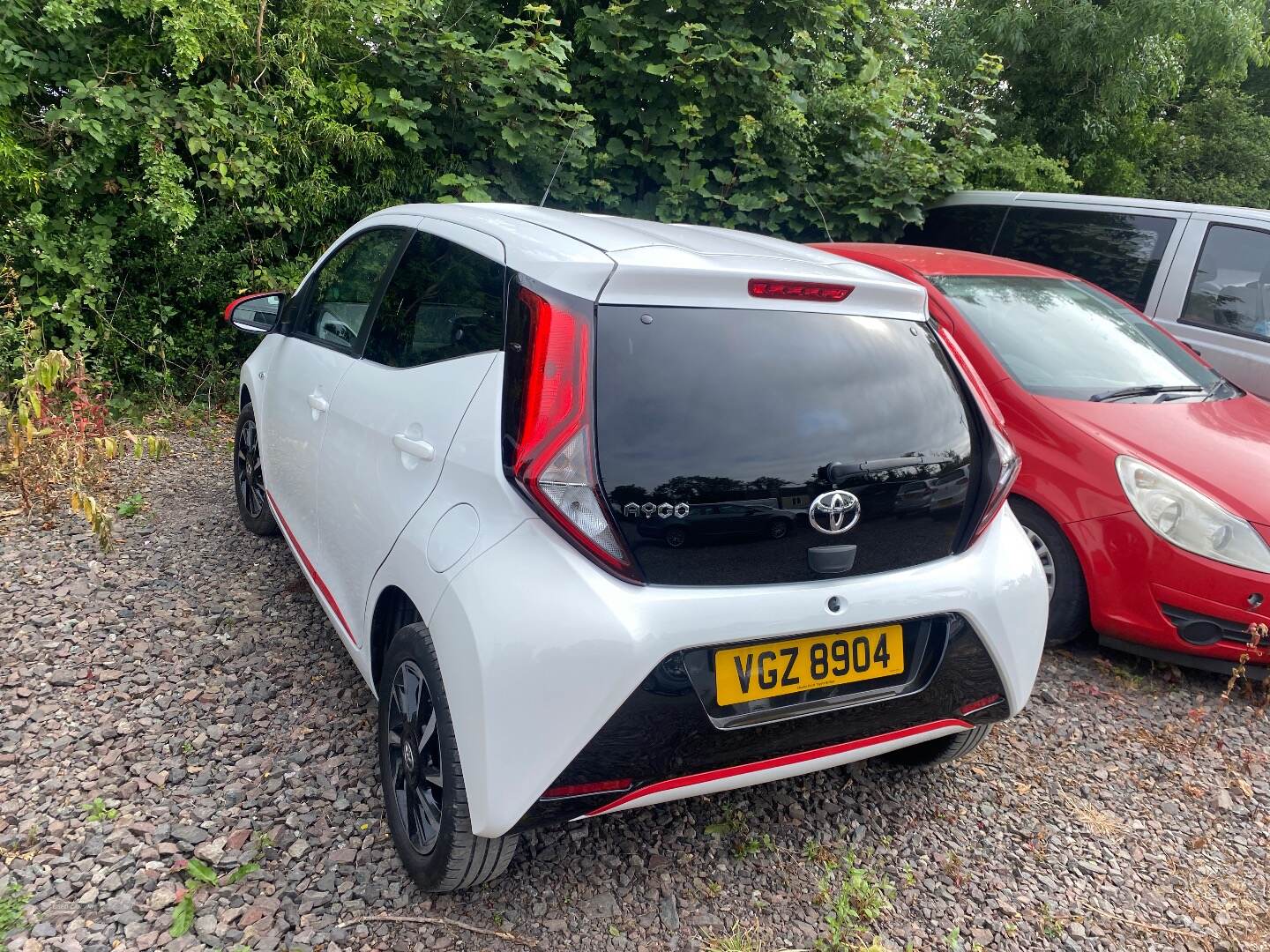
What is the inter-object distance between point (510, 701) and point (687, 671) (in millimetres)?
372

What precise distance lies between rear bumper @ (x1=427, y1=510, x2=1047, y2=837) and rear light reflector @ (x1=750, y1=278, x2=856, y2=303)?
0.67 meters

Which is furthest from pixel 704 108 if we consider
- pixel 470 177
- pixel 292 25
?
pixel 292 25

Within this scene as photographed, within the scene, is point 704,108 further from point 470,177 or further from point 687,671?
point 687,671

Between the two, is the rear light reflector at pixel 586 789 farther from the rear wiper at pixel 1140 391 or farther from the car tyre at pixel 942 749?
the rear wiper at pixel 1140 391

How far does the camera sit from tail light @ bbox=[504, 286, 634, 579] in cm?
186

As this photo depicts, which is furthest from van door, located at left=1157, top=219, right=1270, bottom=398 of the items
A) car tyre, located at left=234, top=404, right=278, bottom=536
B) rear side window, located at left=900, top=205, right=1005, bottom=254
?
car tyre, located at left=234, top=404, right=278, bottom=536

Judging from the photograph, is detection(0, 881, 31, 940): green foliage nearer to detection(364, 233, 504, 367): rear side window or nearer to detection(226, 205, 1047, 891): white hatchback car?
detection(226, 205, 1047, 891): white hatchback car

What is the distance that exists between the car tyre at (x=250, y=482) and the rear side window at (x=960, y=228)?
17.1ft

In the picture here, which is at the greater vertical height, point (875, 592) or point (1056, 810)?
point (875, 592)

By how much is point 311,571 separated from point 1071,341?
3.40 meters

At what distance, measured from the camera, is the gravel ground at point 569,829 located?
7.13 ft

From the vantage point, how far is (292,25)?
18.1 feet

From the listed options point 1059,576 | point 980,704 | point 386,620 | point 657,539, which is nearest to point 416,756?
point 386,620

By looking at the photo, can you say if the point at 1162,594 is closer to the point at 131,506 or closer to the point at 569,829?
the point at 569,829
